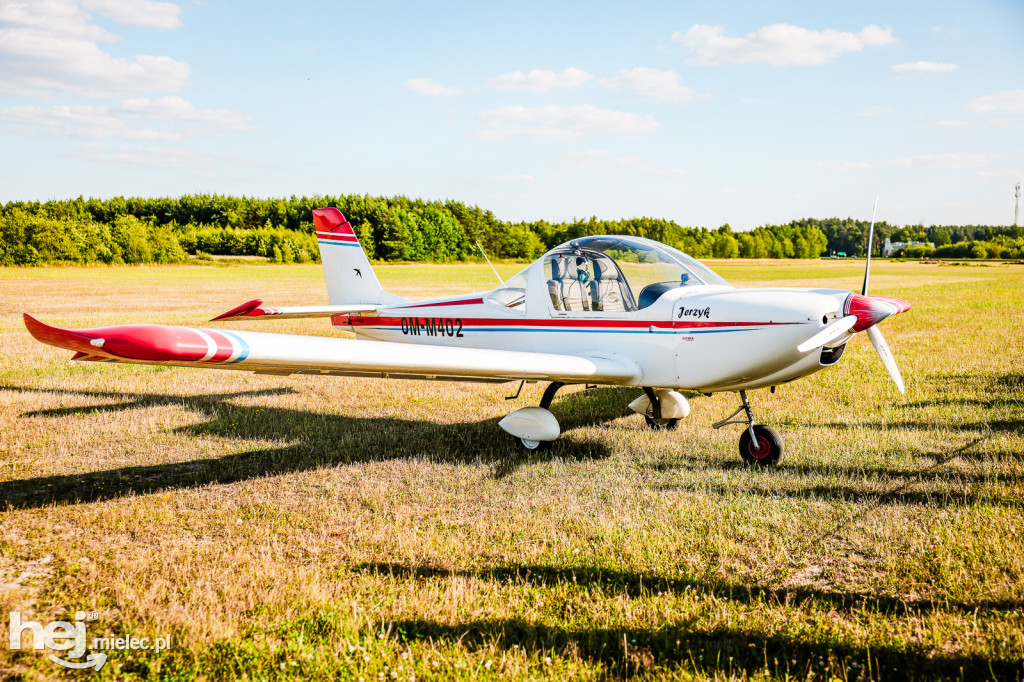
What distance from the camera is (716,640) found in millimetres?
3021

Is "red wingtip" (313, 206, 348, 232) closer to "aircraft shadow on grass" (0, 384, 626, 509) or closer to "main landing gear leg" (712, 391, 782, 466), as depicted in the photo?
"aircraft shadow on grass" (0, 384, 626, 509)

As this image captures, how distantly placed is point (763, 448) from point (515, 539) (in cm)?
275

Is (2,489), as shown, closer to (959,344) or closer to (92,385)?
(92,385)

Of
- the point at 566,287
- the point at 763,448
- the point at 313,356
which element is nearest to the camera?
the point at 313,356

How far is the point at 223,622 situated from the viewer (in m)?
3.19

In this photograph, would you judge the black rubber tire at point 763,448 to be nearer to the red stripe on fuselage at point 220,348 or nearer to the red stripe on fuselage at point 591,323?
the red stripe on fuselage at point 591,323

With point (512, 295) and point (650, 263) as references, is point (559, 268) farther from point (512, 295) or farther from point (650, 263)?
point (650, 263)

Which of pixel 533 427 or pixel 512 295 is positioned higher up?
pixel 512 295

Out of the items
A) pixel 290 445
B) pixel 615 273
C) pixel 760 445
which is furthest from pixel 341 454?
pixel 760 445

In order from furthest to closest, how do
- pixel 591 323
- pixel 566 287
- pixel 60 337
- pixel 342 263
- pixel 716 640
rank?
1. pixel 342 263
2. pixel 566 287
3. pixel 591 323
4. pixel 60 337
5. pixel 716 640

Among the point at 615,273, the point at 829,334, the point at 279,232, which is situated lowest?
the point at 829,334

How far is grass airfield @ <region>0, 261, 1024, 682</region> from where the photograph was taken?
295cm

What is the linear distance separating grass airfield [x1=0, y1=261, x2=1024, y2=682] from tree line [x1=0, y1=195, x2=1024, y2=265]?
45.0 meters

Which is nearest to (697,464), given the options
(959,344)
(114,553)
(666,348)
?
(666,348)
